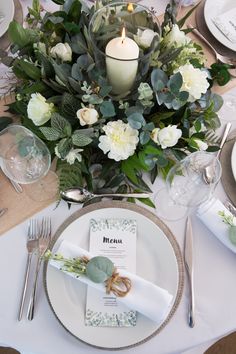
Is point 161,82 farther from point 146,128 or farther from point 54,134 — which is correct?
point 54,134

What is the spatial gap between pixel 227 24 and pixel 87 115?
0.62m

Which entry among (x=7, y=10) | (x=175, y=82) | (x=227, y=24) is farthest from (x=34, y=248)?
(x=227, y=24)

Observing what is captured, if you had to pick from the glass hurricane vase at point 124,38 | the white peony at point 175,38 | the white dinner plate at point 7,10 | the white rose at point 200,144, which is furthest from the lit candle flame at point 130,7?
the white dinner plate at point 7,10

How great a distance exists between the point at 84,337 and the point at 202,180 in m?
0.42

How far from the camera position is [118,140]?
83 cm

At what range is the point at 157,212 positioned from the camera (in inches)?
36.9

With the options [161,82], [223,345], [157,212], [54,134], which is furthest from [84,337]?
[223,345]

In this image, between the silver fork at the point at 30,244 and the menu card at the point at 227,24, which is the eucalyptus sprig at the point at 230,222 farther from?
the menu card at the point at 227,24

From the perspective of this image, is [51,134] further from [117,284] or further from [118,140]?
[117,284]

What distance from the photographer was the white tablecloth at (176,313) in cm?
81

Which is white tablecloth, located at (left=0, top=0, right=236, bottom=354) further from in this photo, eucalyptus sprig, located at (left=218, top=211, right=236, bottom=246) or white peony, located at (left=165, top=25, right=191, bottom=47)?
white peony, located at (left=165, top=25, right=191, bottom=47)

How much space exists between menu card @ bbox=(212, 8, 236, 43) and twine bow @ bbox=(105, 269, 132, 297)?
76cm

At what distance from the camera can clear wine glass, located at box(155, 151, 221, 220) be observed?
2.94ft

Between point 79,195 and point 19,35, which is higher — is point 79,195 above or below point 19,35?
below
